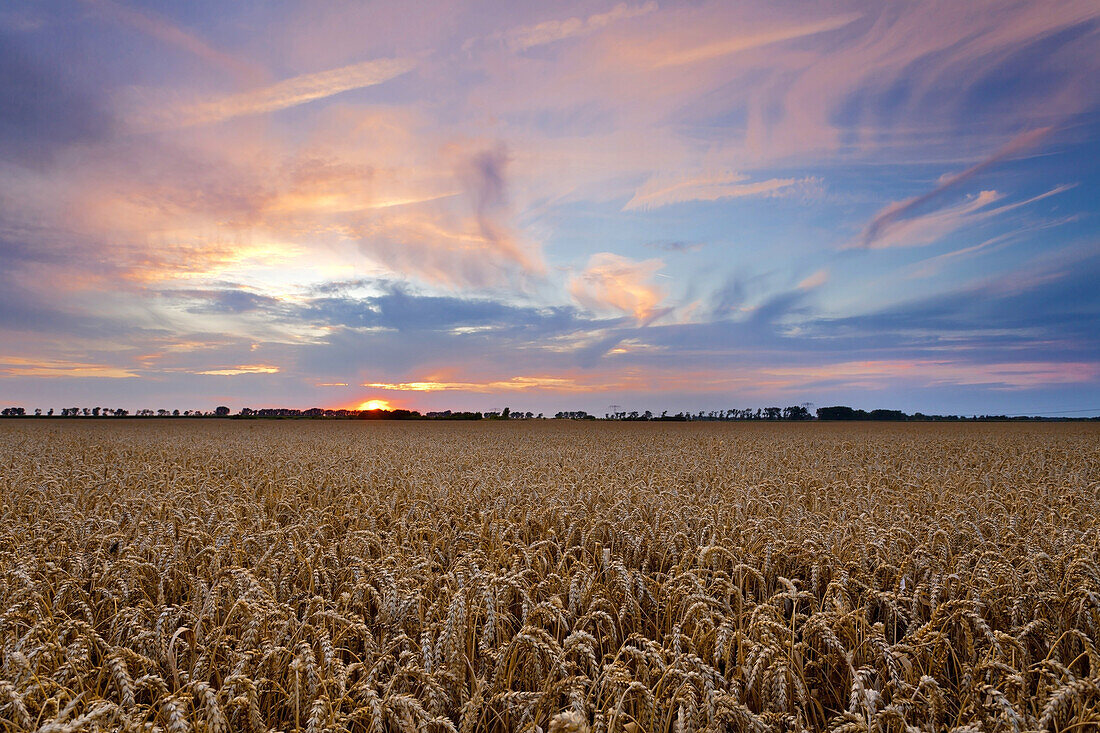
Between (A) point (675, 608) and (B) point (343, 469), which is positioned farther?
(B) point (343, 469)

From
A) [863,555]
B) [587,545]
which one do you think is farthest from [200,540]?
[863,555]

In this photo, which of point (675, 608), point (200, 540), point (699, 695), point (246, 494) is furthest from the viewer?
point (246, 494)

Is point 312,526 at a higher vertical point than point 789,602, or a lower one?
higher

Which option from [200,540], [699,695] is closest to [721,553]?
[699,695]

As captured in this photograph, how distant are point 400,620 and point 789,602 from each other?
3411 mm

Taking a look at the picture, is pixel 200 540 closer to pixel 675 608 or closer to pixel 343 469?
pixel 675 608

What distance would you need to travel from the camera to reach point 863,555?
4.89 metres

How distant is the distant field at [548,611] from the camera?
8.80 ft

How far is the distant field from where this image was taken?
268 cm

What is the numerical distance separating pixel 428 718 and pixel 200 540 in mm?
4083

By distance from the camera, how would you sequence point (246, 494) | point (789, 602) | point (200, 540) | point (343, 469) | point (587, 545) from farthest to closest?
point (343, 469) → point (246, 494) → point (587, 545) → point (200, 540) → point (789, 602)

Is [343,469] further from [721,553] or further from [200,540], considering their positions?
[721,553]

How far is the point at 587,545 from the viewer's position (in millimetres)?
6160

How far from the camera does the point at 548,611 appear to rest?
3592 mm
